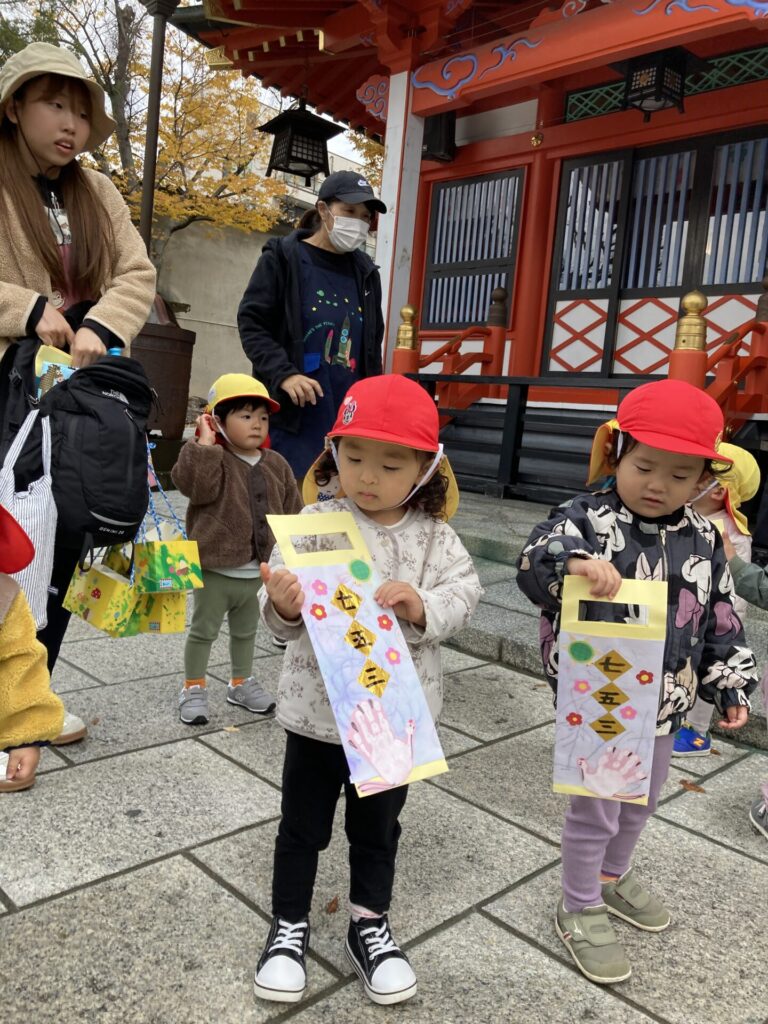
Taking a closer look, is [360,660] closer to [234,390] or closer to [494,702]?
[234,390]

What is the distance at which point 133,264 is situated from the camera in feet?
8.30

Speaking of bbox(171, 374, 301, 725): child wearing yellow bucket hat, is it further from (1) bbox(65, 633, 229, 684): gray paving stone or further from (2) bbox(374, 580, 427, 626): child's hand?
(2) bbox(374, 580, 427, 626): child's hand

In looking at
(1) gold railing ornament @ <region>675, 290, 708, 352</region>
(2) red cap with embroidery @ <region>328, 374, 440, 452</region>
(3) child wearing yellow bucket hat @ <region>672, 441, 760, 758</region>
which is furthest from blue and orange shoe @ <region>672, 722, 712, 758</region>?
(1) gold railing ornament @ <region>675, 290, 708, 352</region>

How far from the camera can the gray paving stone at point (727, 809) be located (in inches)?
99.4

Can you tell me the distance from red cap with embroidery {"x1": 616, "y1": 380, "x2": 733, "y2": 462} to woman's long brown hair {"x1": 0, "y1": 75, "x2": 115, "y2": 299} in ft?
5.39

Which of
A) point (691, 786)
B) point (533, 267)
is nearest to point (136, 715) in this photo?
point (691, 786)

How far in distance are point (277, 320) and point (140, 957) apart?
98.6 inches

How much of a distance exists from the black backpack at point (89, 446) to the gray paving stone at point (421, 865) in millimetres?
929

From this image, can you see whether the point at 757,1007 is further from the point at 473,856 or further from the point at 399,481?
the point at 399,481

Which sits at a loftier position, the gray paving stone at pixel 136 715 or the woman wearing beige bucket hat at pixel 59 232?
the woman wearing beige bucket hat at pixel 59 232

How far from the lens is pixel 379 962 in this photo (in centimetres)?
171

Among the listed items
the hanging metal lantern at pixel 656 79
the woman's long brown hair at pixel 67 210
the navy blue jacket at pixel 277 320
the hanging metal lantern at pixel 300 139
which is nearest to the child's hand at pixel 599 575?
the woman's long brown hair at pixel 67 210

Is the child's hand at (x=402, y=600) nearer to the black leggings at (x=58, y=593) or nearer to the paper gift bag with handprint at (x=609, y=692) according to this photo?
the paper gift bag with handprint at (x=609, y=692)

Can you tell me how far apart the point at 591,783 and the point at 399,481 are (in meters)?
0.80
